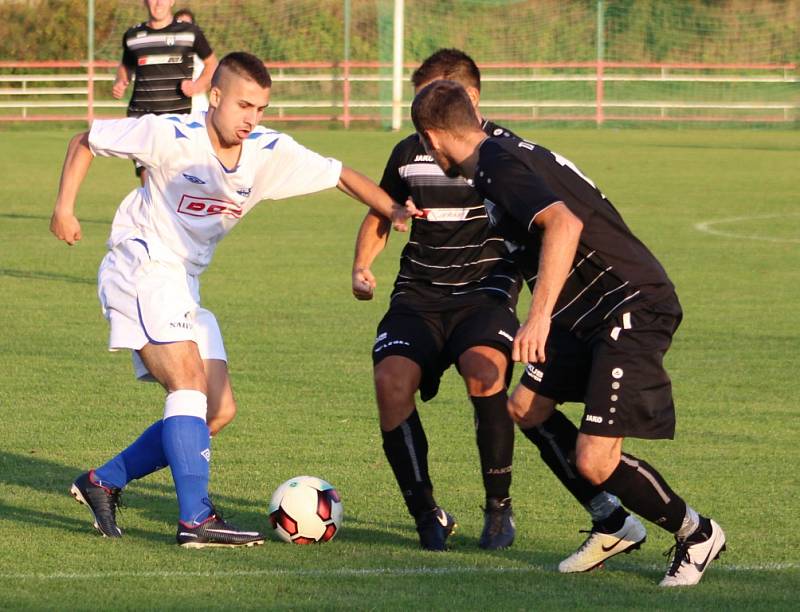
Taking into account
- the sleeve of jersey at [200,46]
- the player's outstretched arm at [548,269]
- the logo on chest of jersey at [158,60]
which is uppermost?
the sleeve of jersey at [200,46]

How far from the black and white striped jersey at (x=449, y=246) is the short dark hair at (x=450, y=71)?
0.31m

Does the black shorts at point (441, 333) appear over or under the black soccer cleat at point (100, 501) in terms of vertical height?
over

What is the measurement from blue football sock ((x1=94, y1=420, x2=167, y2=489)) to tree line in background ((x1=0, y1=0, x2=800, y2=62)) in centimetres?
3194

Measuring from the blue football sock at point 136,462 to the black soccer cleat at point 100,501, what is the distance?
0.03 meters

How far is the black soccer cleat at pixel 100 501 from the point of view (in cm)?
548

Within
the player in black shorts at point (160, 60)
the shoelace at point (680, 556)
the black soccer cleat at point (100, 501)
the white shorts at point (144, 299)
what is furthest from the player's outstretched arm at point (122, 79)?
the shoelace at point (680, 556)

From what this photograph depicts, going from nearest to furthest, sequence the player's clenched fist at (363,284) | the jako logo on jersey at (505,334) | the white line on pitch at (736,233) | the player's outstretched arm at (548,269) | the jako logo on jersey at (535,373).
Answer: the player's outstretched arm at (548,269) < the jako logo on jersey at (535,373) < the jako logo on jersey at (505,334) < the player's clenched fist at (363,284) < the white line on pitch at (736,233)

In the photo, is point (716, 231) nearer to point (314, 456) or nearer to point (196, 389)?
point (314, 456)

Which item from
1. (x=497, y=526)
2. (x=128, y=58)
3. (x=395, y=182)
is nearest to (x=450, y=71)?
(x=395, y=182)

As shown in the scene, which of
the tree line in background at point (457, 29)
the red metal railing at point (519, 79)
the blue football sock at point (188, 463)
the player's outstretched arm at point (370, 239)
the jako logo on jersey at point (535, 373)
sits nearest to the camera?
the jako logo on jersey at point (535, 373)

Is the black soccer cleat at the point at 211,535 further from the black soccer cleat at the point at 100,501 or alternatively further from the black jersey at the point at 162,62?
the black jersey at the point at 162,62

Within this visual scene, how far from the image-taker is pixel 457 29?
3778 cm

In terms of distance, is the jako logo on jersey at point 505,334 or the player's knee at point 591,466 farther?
the jako logo on jersey at point 505,334

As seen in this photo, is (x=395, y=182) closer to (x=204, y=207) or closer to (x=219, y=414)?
(x=204, y=207)
